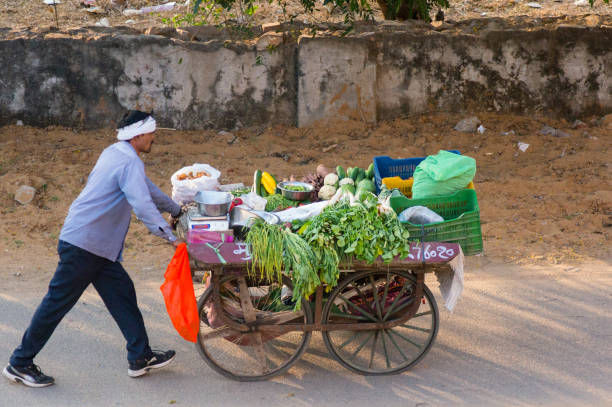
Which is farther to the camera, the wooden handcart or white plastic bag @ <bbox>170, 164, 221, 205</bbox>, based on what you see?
white plastic bag @ <bbox>170, 164, 221, 205</bbox>

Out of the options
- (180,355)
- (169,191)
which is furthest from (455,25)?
(180,355)

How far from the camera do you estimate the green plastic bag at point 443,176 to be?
4.26 m

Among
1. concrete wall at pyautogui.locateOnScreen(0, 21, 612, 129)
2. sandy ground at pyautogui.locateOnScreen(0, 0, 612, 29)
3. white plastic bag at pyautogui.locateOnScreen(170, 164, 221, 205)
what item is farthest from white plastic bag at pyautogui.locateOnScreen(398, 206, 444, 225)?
sandy ground at pyautogui.locateOnScreen(0, 0, 612, 29)

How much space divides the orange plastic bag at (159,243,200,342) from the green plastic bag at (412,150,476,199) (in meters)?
1.57

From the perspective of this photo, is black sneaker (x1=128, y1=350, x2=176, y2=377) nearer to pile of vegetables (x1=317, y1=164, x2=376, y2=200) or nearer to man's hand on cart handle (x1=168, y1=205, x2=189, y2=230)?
man's hand on cart handle (x1=168, y1=205, x2=189, y2=230)

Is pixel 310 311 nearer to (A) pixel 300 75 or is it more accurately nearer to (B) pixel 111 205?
(B) pixel 111 205

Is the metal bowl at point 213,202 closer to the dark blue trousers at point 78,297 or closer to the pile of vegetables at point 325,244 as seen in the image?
the pile of vegetables at point 325,244

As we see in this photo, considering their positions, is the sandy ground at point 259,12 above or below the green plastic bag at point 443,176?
above

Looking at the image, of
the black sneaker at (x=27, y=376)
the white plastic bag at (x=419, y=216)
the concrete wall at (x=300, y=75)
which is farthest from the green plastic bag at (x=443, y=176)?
the concrete wall at (x=300, y=75)

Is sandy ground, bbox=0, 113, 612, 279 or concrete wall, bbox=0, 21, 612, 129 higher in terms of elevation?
concrete wall, bbox=0, 21, 612, 129

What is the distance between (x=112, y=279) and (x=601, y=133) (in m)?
6.97

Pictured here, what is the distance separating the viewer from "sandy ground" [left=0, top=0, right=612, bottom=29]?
1127cm

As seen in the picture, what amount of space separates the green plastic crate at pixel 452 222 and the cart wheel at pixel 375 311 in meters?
0.34

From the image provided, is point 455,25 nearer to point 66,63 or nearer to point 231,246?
point 66,63
